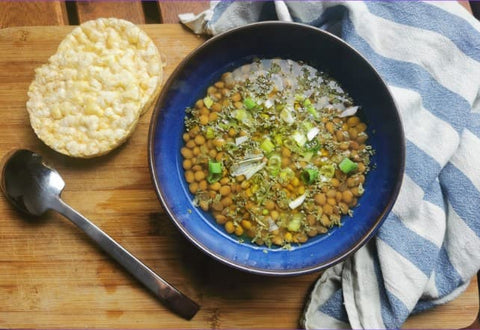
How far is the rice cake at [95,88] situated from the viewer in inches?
76.4

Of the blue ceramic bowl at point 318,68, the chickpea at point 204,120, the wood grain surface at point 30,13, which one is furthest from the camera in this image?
the wood grain surface at point 30,13

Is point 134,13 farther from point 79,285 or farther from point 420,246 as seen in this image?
point 420,246

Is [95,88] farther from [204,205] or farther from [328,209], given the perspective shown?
[328,209]

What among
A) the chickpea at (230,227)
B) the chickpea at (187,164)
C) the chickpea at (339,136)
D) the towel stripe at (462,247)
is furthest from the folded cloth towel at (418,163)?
the chickpea at (187,164)

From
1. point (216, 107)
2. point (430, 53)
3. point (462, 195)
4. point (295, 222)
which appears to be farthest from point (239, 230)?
point (430, 53)

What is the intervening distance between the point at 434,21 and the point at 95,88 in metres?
1.06

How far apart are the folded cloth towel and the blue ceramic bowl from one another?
0.35ft

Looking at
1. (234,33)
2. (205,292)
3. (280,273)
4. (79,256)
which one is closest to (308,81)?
(234,33)

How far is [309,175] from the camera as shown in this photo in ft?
6.03

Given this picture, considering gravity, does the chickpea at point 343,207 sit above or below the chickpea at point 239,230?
above

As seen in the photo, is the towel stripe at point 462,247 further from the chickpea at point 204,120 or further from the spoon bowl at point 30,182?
the spoon bowl at point 30,182

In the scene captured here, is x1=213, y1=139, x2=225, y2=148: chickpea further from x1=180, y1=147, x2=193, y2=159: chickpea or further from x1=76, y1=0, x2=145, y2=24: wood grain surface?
x1=76, y1=0, x2=145, y2=24: wood grain surface

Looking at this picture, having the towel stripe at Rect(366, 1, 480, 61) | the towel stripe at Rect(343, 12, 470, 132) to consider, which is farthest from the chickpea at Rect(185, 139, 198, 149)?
the towel stripe at Rect(366, 1, 480, 61)

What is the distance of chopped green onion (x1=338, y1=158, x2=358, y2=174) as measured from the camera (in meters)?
1.87
